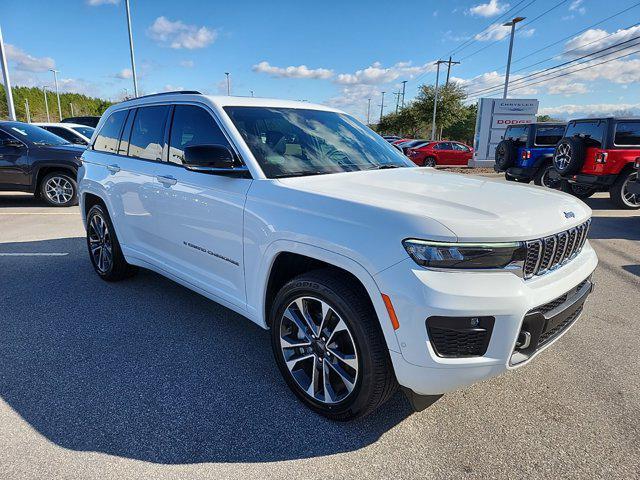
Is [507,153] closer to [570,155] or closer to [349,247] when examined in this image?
[570,155]

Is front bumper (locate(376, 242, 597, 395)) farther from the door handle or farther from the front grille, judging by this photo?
the door handle

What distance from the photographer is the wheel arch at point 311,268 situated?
2141 mm

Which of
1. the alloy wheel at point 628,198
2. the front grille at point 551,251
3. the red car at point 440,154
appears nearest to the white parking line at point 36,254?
the front grille at point 551,251

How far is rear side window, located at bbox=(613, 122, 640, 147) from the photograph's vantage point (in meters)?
9.40

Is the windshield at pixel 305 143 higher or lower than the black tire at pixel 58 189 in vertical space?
higher

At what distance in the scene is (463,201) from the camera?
2.38m

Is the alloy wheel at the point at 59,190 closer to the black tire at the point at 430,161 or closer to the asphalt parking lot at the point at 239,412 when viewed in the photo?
the asphalt parking lot at the point at 239,412

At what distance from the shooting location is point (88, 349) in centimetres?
334

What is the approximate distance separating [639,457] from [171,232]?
3351mm

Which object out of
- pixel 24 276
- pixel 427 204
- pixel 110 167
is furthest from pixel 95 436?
pixel 24 276

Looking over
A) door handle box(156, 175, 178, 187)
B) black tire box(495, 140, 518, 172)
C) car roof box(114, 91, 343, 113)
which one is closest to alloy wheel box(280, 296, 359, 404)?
door handle box(156, 175, 178, 187)

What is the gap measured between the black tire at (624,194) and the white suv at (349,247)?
820 centimetres

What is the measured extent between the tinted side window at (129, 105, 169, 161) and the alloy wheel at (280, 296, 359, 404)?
1993mm

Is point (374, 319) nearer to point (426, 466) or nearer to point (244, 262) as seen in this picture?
point (426, 466)
